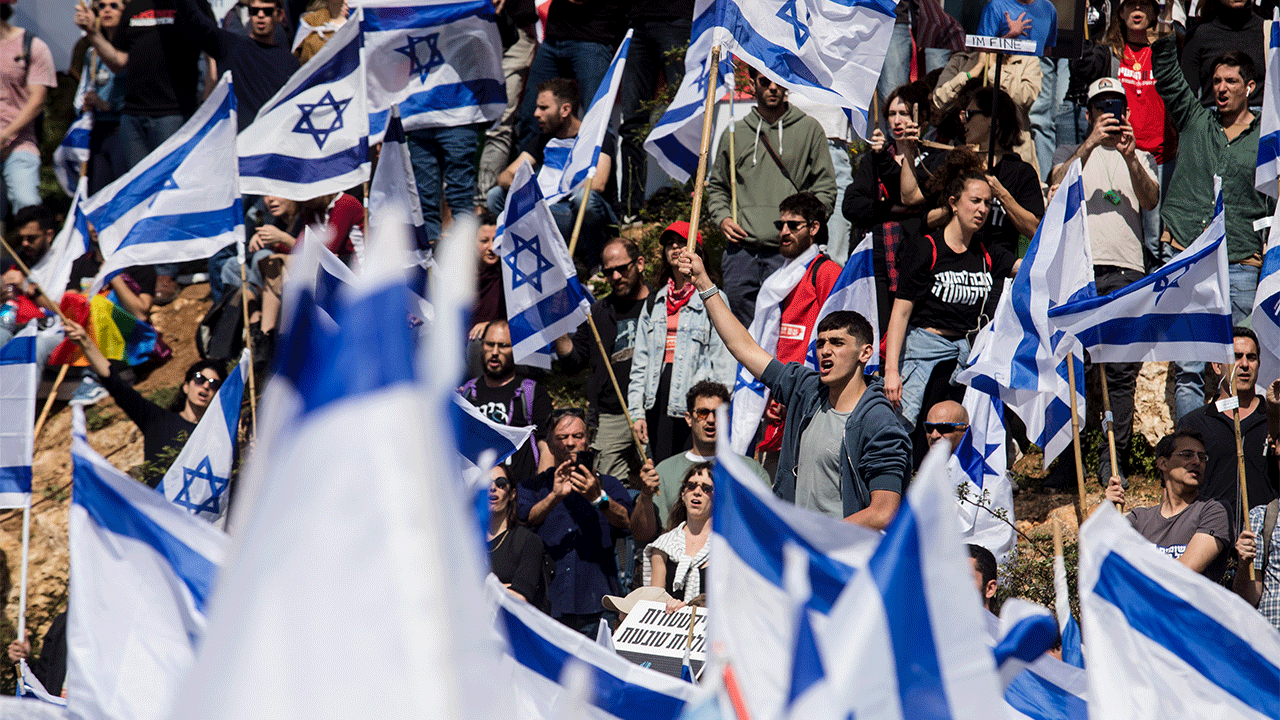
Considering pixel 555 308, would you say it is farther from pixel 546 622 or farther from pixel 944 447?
pixel 944 447

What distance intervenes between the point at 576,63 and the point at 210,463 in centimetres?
480

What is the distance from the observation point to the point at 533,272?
28.6ft

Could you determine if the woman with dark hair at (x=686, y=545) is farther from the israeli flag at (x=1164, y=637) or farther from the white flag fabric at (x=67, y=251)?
the white flag fabric at (x=67, y=251)

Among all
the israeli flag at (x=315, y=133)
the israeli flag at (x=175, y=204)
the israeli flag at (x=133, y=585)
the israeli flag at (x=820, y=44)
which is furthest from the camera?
the israeli flag at (x=315, y=133)

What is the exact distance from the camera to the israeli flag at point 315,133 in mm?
9547

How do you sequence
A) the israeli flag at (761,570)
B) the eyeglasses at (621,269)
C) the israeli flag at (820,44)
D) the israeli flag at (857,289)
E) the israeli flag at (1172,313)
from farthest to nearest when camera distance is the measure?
the eyeglasses at (621,269), the israeli flag at (820,44), the israeli flag at (857,289), the israeli flag at (1172,313), the israeli flag at (761,570)

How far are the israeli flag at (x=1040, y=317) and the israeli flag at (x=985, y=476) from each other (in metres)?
0.21

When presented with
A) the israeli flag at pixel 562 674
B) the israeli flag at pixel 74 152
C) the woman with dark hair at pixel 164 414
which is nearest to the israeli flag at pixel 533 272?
the woman with dark hair at pixel 164 414

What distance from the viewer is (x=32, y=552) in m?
11.9

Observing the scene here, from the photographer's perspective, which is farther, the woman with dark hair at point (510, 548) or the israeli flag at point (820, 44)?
the israeli flag at point (820, 44)

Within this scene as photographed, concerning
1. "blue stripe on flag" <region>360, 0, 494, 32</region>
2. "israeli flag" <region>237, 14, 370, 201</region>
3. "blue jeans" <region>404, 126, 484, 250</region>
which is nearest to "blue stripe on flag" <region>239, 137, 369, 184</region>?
"israeli flag" <region>237, 14, 370, 201</region>

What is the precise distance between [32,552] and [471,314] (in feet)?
14.5

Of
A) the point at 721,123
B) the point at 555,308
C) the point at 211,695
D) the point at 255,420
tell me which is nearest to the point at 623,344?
the point at 555,308

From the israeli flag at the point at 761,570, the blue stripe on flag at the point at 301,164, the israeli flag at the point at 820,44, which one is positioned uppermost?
the israeli flag at the point at 820,44
